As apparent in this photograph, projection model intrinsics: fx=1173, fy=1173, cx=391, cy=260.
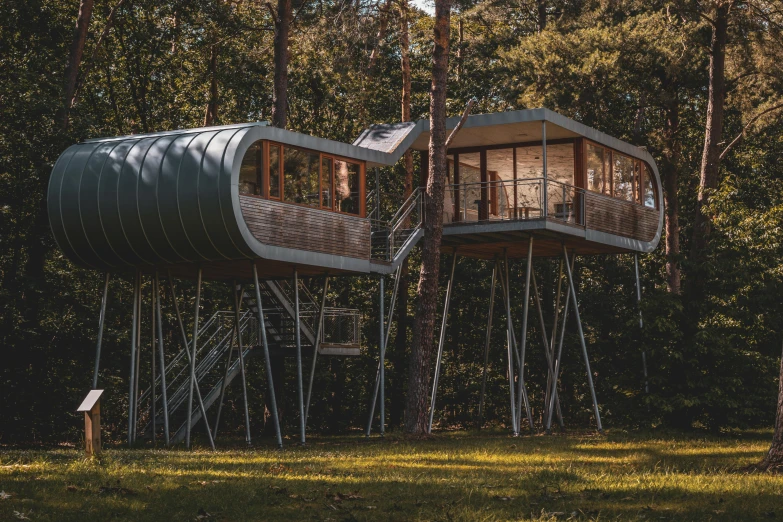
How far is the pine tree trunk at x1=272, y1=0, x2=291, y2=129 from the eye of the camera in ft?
109

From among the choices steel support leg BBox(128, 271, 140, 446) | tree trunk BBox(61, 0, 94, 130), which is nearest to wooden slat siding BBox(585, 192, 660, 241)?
steel support leg BBox(128, 271, 140, 446)

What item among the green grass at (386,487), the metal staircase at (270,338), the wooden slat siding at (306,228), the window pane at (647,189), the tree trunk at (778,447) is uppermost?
the window pane at (647,189)

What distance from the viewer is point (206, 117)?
41375mm

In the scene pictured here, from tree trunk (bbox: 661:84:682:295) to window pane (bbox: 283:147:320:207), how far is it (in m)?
13.7

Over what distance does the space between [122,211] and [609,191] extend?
42.3 feet

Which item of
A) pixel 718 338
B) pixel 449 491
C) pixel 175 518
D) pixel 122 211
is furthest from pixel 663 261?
pixel 175 518

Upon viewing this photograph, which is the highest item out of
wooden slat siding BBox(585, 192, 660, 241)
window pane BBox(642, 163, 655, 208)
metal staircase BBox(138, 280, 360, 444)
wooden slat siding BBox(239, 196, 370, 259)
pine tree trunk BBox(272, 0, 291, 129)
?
pine tree trunk BBox(272, 0, 291, 129)

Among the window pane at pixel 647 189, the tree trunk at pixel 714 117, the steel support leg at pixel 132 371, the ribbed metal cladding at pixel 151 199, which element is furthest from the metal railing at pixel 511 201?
the steel support leg at pixel 132 371

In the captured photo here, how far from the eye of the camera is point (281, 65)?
1307 inches

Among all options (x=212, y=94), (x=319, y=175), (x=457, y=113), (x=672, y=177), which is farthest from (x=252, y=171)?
(x=457, y=113)

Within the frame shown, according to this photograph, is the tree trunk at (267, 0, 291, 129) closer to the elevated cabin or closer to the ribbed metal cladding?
the elevated cabin

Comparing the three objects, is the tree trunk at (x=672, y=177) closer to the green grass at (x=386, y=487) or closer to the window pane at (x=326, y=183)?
the window pane at (x=326, y=183)

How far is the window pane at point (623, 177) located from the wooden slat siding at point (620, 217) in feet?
0.83

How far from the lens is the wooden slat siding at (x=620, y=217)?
97.4 feet
